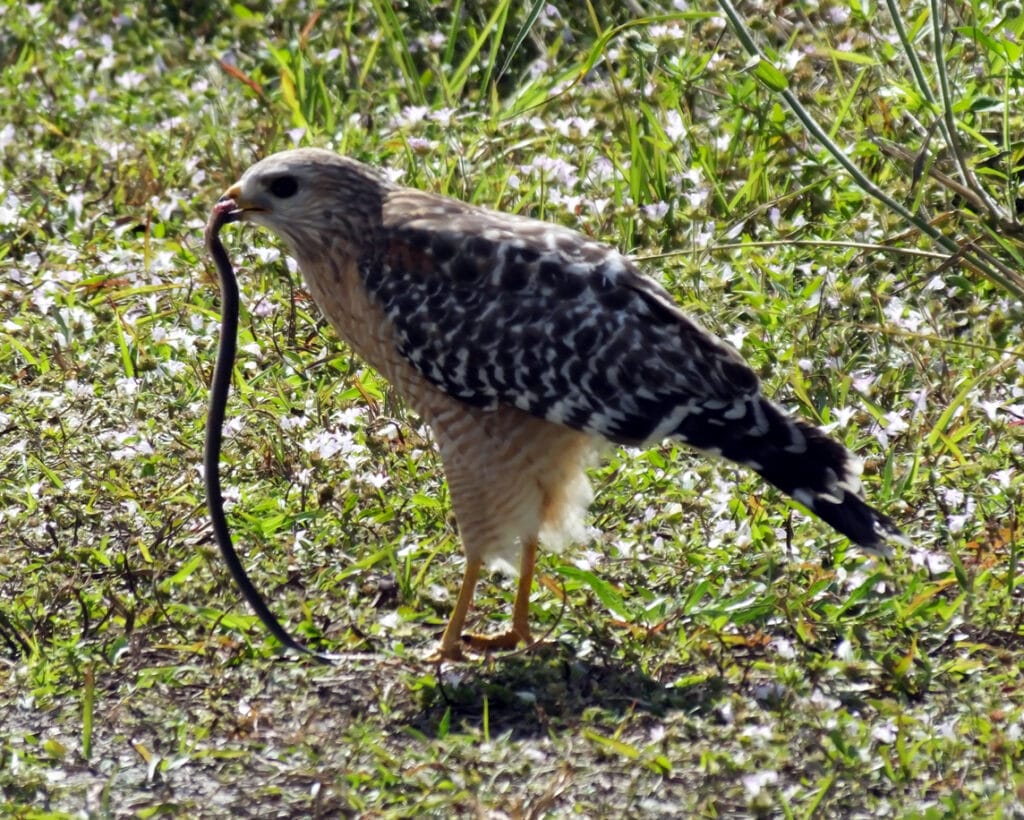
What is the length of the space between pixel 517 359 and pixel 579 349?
167 mm

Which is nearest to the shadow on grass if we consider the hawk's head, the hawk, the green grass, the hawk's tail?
the green grass

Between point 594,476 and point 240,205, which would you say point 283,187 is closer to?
point 240,205

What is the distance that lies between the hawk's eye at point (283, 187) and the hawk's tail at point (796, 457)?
1.36 meters

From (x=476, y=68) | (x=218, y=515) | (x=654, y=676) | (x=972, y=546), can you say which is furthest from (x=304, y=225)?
(x=476, y=68)

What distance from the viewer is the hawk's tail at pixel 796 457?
15.1 feet

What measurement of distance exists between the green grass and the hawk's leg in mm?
97

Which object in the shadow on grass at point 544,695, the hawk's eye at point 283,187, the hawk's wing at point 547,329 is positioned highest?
the hawk's eye at point 283,187

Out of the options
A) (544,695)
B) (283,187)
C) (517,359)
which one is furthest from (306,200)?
(544,695)

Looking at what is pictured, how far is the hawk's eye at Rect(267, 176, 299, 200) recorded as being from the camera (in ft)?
17.4

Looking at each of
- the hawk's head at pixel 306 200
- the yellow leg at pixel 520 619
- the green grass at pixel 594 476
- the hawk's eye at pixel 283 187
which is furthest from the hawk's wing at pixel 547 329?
the green grass at pixel 594 476

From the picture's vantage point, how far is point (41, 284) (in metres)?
7.05

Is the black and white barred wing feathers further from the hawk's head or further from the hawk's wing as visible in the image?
the hawk's head

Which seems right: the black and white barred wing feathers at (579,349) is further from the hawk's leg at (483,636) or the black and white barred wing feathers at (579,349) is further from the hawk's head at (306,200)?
the hawk's leg at (483,636)

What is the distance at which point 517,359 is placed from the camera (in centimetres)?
492
